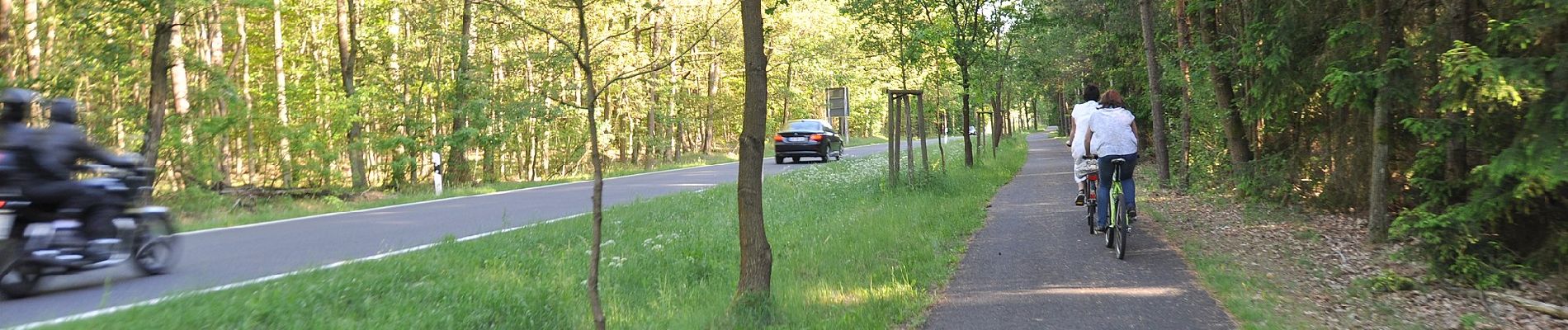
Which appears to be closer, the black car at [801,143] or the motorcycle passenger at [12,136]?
the motorcycle passenger at [12,136]

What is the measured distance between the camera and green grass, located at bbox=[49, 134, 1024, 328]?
616 centimetres

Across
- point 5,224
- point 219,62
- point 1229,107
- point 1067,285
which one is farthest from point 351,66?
point 1067,285

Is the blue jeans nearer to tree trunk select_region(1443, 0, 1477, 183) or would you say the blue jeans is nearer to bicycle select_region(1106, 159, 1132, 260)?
bicycle select_region(1106, 159, 1132, 260)

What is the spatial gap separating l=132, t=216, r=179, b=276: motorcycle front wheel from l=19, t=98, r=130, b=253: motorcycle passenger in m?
0.33

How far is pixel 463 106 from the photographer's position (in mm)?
23938

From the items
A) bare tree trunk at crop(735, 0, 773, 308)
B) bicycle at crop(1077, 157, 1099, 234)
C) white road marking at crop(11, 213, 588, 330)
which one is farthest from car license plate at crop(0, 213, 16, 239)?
bicycle at crop(1077, 157, 1099, 234)

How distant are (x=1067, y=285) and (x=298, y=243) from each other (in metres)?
7.25

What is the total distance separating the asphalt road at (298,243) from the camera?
6.96 m

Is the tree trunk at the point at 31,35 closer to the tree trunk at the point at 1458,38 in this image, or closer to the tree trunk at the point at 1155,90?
the tree trunk at the point at 1155,90

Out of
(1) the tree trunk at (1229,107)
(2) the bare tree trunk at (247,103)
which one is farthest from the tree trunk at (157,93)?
(1) the tree trunk at (1229,107)

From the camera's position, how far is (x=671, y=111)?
3503cm

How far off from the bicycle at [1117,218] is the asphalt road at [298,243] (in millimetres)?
6286

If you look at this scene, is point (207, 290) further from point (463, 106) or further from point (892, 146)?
point (463, 106)

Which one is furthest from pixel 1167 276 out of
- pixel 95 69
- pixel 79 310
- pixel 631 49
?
pixel 631 49
